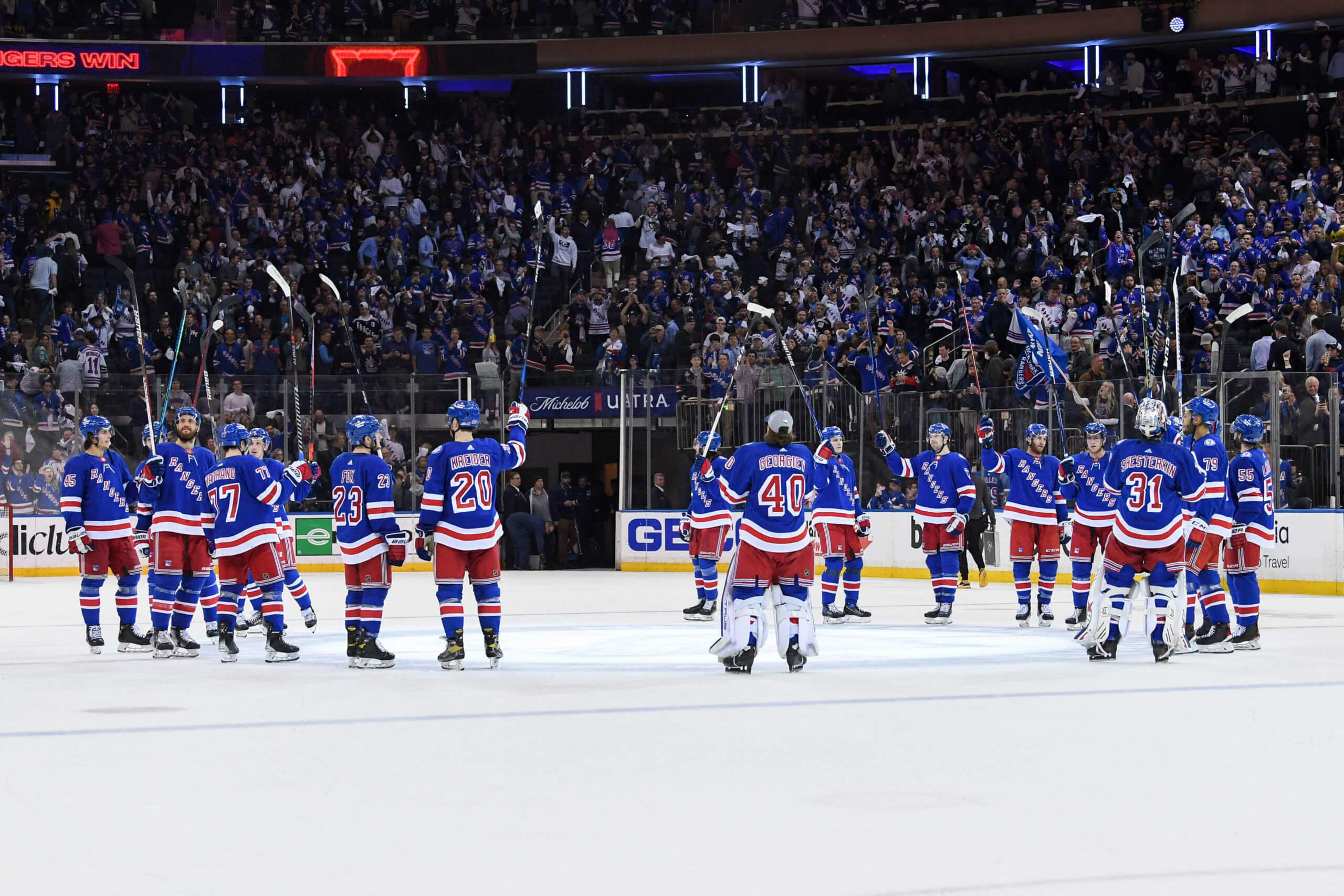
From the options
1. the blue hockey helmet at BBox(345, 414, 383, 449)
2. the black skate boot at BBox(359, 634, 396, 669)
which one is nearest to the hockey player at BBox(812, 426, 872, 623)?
the blue hockey helmet at BBox(345, 414, 383, 449)

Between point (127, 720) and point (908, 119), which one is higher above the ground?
point (908, 119)

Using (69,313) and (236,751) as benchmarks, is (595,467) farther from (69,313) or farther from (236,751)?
(236,751)

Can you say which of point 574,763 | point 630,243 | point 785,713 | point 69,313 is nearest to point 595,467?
point 630,243

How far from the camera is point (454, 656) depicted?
11.1 metres

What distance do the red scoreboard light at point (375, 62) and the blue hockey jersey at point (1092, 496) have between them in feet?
65.5

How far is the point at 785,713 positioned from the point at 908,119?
23877 millimetres

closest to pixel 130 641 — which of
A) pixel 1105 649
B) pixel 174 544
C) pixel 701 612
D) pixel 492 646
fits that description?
pixel 174 544

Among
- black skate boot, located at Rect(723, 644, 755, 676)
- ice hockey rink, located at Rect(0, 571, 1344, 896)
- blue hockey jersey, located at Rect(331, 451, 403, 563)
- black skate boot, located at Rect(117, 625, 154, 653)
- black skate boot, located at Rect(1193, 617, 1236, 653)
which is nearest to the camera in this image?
ice hockey rink, located at Rect(0, 571, 1344, 896)

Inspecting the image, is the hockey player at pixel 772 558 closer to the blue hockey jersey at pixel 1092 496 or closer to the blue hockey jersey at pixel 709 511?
the blue hockey jersey at pixel 1092 496

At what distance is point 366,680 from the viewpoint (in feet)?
34.4

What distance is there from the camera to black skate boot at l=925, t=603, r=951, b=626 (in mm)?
15180

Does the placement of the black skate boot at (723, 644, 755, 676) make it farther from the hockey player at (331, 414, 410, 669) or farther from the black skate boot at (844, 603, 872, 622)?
the black skate boot at (844, 603, 872, 622)

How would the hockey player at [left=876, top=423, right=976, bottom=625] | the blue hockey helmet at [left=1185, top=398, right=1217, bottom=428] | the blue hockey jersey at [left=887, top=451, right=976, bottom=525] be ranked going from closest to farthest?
1. the blue hockey helmet at [left=1185, top=398, right=1217, bottom=428]
2. the hockey player at [left=876, top=423, right=976, bottom=625]
3. the blue hockey jersey at [left=887, top=451, right=976, bottom=525]

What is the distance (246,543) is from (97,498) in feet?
5.11
